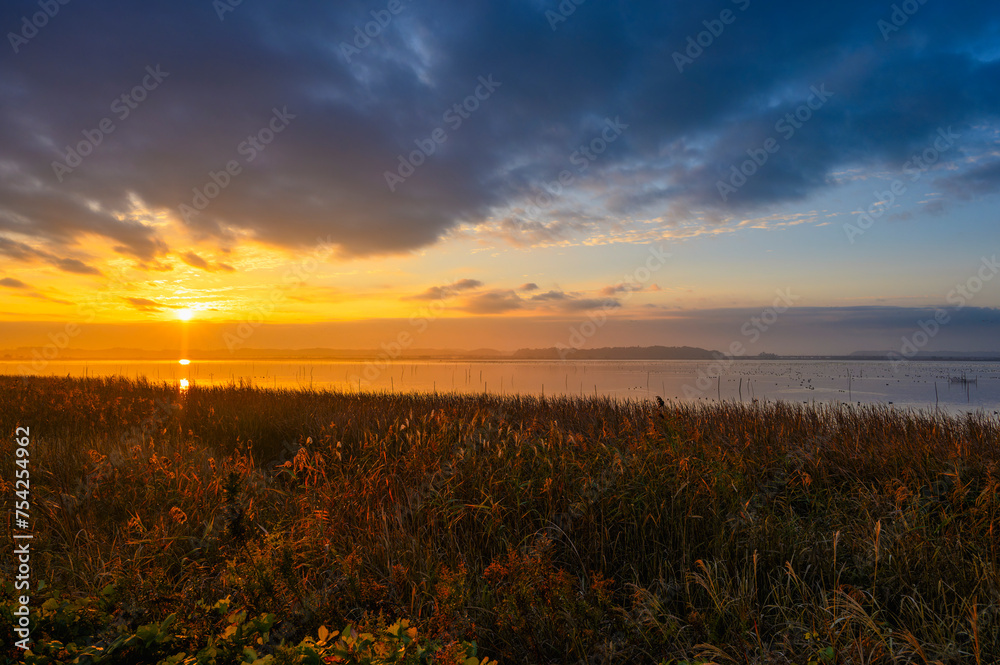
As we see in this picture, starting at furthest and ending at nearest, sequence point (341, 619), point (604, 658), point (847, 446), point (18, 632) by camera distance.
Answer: point (847, 446) → point (341, 619) → point (604, 658) → point (18, 632)

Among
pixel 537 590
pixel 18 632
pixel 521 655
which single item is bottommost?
pixel 521 655

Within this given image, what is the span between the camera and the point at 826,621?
330cm

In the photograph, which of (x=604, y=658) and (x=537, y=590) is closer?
(x=604, y=658)

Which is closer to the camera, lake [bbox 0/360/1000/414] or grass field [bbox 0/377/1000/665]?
grass field [bbox 0/377/1000/665]

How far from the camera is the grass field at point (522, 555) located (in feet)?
9.60

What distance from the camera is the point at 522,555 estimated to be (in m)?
4.14

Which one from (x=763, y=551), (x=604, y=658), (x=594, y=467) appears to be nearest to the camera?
(x=604, y=658)

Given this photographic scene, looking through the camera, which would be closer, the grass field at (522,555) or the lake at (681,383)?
the grass field at (522,555)

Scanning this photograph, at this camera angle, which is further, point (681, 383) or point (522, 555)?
point (681, 383)

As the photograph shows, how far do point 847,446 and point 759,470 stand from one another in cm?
182

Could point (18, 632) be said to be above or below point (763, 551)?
above

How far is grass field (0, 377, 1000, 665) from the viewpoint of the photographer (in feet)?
9.60

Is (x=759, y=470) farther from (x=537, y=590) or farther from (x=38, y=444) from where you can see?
(x=38, y=444)

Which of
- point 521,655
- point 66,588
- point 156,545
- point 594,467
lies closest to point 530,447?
point 594,467
